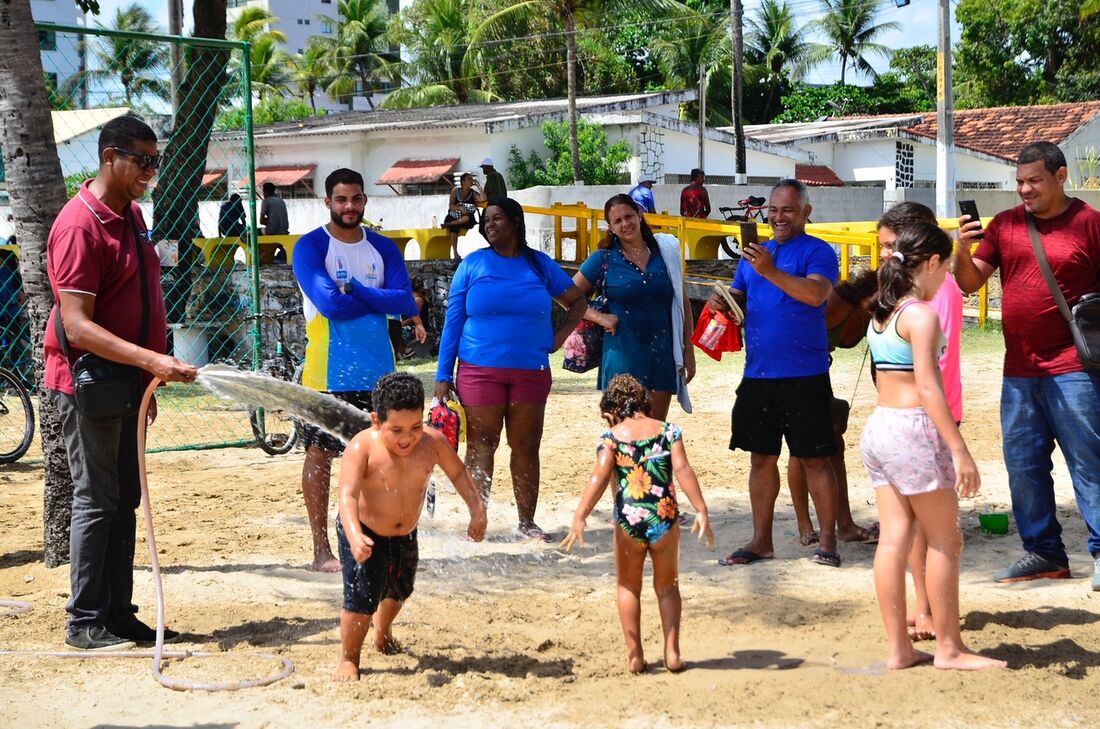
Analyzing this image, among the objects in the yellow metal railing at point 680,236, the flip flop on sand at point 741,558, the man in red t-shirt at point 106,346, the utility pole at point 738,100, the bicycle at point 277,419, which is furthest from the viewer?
the utility pole at point 738,100

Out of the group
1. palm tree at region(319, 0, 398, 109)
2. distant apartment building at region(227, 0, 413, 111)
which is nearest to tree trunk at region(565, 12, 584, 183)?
palm tree at region(319, 0, 398, 109)

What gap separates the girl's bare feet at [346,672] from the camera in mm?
4762

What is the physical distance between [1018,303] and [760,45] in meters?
50.8

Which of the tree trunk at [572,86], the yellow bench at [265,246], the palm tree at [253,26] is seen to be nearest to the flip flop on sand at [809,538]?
the yellow bench at [265,246]

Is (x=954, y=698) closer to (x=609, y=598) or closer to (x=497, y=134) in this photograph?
(x=609, y=598)

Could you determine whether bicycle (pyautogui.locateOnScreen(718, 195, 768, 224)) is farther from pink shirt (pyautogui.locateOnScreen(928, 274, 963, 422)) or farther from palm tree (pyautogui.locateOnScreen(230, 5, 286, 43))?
palm tree (pyautogui.locateOnScreen(230, 5, 286, 43))

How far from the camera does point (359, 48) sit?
58.1m

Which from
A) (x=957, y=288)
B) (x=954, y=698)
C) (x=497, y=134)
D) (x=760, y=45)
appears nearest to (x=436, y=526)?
(x=957, y=288)

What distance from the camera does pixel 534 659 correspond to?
16.8 feet

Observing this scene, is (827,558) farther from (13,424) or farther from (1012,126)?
(1012,126)

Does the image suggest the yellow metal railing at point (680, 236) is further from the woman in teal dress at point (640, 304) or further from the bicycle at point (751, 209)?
the woman in teal dress at point (640, 304)

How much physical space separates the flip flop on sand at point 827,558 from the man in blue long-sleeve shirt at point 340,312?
2.49 metres

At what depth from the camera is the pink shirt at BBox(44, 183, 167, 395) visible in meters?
5.05

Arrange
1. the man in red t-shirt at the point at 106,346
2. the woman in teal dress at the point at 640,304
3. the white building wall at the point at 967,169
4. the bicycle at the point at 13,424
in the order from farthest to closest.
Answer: the white building wall at the point at 967,169 < the bicycle at the point at 13,424 < the woman in teal dress at the point at 640,304 < the man in red t-shirt at the point at 106,346
